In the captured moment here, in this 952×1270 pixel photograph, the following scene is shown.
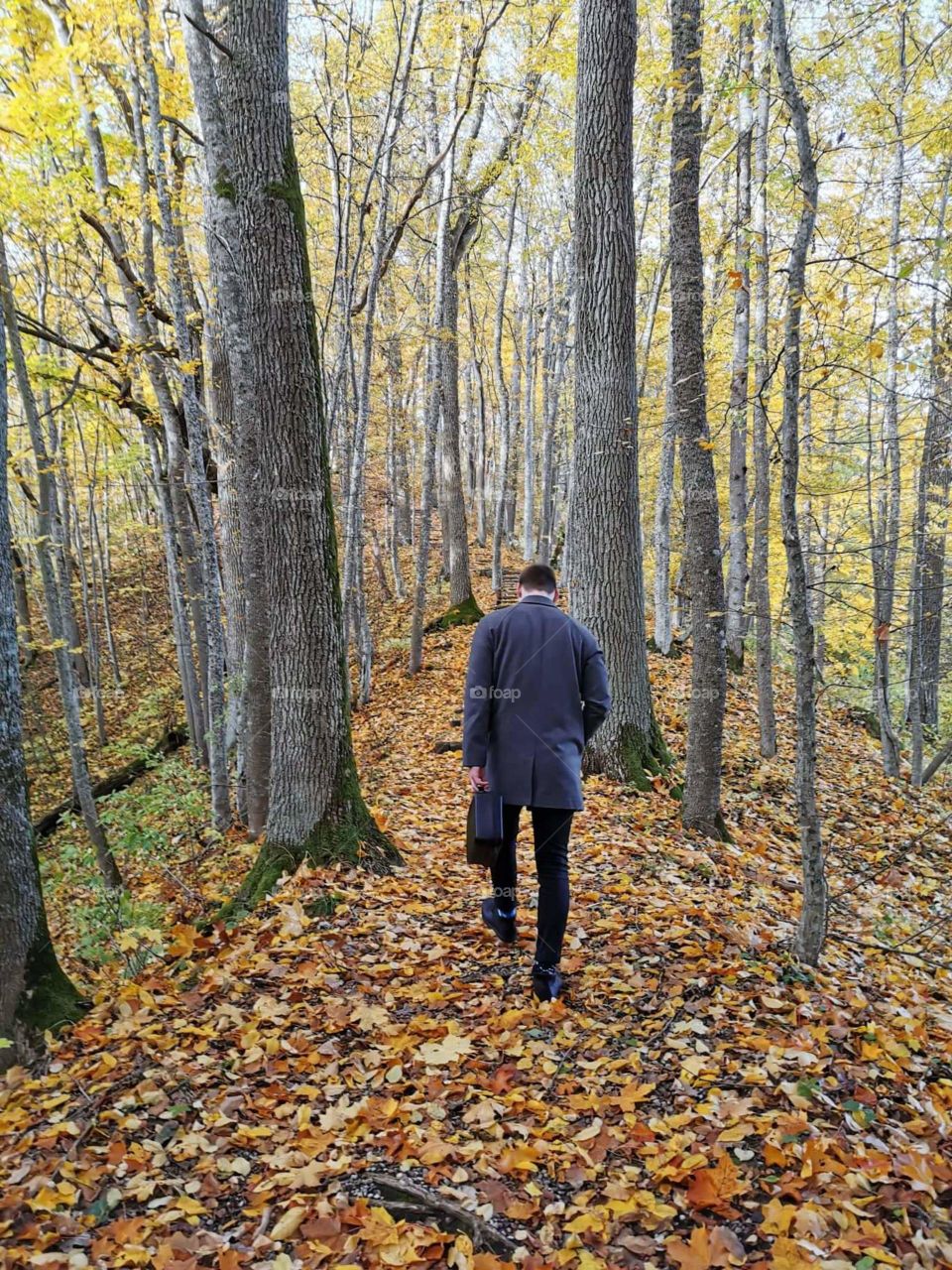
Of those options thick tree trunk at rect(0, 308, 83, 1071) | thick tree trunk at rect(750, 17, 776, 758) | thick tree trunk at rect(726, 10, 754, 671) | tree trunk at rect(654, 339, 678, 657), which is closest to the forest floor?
thick tree trunk at rect(0, 308, 83, 1071)

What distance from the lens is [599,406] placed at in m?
7.18

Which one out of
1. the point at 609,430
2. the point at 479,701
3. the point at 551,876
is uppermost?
the point at 609,430

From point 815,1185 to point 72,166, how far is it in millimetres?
11774

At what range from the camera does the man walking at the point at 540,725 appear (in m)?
3.62

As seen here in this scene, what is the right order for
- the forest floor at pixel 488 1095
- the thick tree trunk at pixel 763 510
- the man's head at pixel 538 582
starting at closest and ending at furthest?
the forest floor at pixel 488 1095, the man's head at pixel 538 582, the thick tree trunk at pixel 763 510

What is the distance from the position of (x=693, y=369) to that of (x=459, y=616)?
34.6 feet

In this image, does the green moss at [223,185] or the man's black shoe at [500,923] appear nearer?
the man's black shoe at [500,923]

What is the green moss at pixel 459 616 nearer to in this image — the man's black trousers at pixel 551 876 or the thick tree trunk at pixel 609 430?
the thick tree trunk at pixel 609 430

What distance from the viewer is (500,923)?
13.7 feet

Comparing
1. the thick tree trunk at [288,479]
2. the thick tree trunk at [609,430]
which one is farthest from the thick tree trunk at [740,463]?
the thick tree trunk at [288,479]

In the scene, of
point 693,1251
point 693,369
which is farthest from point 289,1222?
point 693,369

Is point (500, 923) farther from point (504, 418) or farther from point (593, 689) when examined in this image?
point (504, 418)

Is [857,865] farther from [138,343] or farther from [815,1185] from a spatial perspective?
[138,343]

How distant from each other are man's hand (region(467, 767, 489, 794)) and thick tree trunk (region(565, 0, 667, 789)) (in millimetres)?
3614
